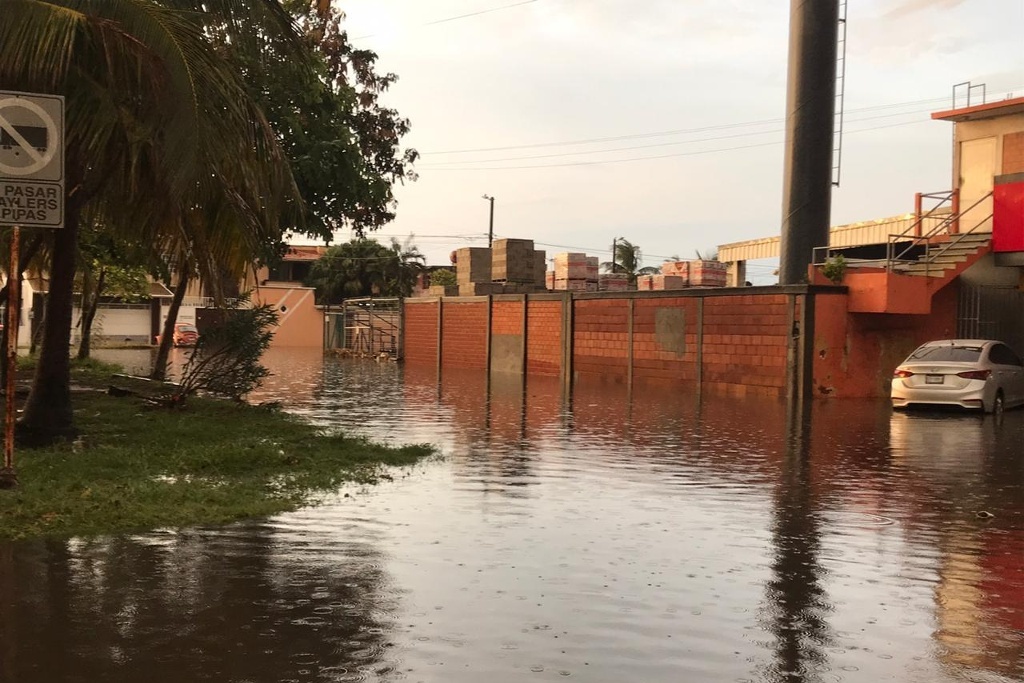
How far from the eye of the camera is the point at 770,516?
31.5ft

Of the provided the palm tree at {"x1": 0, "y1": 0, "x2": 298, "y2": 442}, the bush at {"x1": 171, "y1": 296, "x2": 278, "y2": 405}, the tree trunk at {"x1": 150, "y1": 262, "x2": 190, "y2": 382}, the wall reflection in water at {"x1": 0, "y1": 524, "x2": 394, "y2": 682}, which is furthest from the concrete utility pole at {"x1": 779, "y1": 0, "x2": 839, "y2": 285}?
the wall reflection in water at {"x1": 0, "y1": 524, "x2": 394, "y2": 682}

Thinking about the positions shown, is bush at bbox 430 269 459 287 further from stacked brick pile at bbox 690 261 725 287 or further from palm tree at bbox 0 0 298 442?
palm tree at bbox 0 0 298 442

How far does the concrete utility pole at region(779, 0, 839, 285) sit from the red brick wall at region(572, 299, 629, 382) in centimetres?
522

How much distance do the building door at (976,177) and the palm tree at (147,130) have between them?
2298 cm

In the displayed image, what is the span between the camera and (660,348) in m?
31.0

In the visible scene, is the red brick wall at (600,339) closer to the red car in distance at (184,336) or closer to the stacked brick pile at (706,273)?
the stacked brick pile at (706,273)

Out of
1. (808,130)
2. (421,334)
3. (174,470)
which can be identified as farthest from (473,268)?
(174,470)

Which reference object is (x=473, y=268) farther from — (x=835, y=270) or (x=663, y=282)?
(x=835, y=270)

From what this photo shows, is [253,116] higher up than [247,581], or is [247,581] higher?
[253,116]

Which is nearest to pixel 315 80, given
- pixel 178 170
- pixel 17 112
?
pixel 178 170

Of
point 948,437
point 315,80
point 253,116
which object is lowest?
point 948,437

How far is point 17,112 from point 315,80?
14.1 m

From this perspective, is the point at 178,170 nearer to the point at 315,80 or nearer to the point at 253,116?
the point at 253,116

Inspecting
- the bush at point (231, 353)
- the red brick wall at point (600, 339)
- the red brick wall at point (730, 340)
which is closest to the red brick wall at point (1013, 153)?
the red brick wall at point (730, 340)
